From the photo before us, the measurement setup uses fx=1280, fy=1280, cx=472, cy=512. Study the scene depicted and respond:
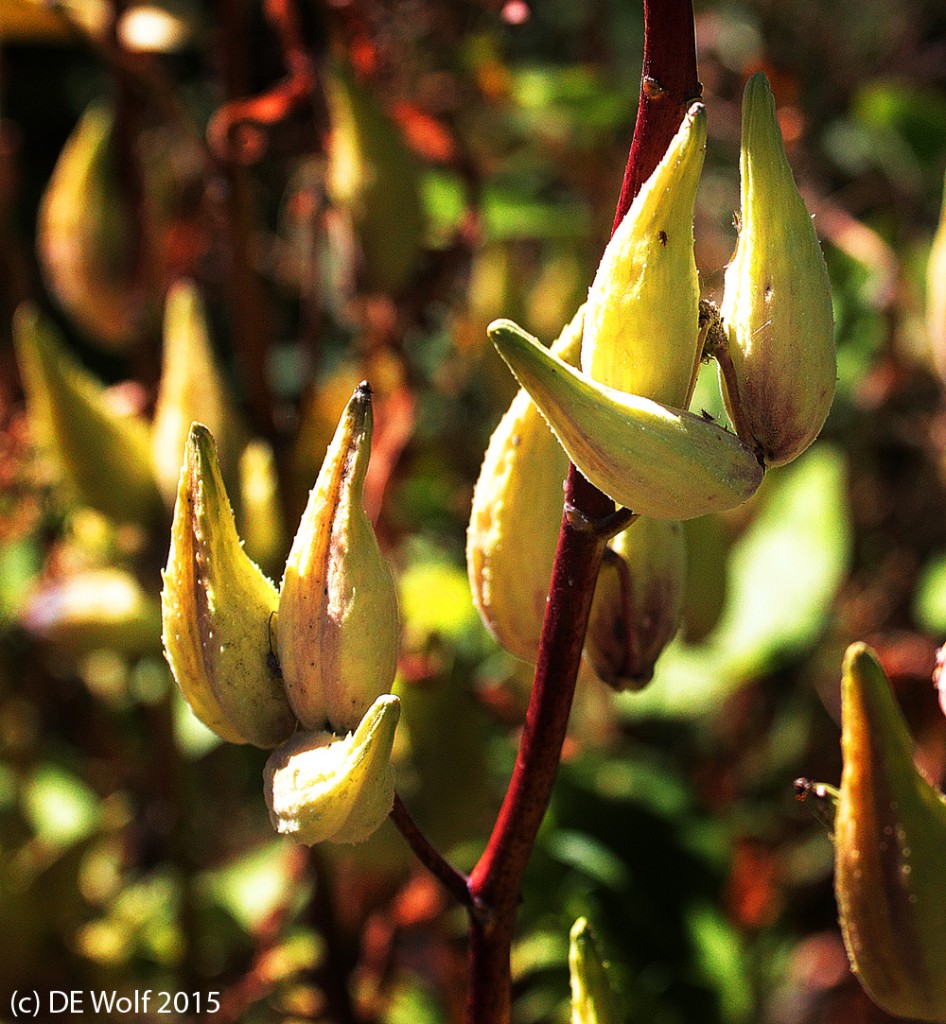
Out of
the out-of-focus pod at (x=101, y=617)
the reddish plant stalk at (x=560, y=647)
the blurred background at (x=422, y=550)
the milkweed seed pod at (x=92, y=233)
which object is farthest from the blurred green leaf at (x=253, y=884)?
the reddish plant stalk at (x=560, y=647)

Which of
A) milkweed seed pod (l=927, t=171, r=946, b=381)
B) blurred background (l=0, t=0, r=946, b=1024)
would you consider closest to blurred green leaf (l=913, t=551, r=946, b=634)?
blurred background (l=0, t=0, r=946, b=1024)

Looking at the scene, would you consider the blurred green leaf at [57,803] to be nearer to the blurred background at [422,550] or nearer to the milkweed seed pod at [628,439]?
the blurred background at [422,550]

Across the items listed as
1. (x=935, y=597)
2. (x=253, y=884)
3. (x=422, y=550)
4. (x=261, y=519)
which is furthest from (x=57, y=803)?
(x=935, y=597)

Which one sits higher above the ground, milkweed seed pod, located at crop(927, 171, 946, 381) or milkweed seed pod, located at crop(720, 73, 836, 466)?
milkweed seed pod, located at crop(720, 73, 836, 466)

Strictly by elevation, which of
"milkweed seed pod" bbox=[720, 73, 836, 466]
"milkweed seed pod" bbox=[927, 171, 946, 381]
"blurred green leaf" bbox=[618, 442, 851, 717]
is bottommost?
"blurred green leaf" bbox=[618, 442, 851, 717]

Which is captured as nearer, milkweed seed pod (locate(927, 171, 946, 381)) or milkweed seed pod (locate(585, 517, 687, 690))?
milkweed seed pod (locate(585, 517, 687, 690))

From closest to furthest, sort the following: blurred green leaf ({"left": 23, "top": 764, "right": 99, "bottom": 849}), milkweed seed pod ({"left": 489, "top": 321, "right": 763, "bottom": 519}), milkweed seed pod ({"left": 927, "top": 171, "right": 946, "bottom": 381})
A: 1. milkweed seed pod ({"left": 489, "top": 321, "right": 763, "bottom": 519})
2. milkweed seed pod ({"left": 927, "top": 171, "right": 946, "bottom": 381})
3. blurred green leaf ({"left": 23, "top": 764, "right": 99, "bottom": 849})

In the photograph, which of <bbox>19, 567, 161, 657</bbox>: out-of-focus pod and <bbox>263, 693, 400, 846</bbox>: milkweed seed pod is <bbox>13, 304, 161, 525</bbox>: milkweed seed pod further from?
<bbox>263, 693, 400, 846</bbox>: milkweed seed pod
